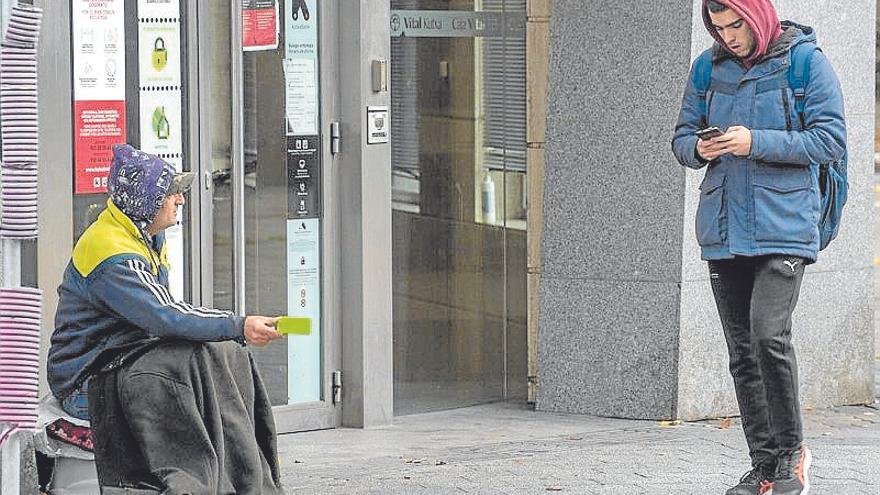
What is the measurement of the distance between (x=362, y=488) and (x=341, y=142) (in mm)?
1830

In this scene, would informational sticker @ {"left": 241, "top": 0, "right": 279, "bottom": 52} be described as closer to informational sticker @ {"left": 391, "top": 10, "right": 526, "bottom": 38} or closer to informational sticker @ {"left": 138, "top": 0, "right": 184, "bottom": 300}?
informational sticker @ {"left": 138, "top": 0, "right": 184, "bottom": 300}

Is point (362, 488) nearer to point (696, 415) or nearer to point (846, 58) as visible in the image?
point (696, 415)

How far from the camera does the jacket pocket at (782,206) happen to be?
5.84 meters

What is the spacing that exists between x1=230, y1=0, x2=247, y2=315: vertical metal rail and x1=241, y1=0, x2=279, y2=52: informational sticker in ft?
0.13

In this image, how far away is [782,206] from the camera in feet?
19.2

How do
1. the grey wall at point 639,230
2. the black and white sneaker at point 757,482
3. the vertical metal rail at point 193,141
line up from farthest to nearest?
1. the grey wall at point 639,230
2. the vertical metal rail at point 193,141
3. the black and white sneaker at point 757,482

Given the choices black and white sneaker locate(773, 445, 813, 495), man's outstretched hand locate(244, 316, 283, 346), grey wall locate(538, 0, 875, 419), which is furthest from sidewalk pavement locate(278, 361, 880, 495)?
man's outstretched hand locate(244, 316, 283, 346)

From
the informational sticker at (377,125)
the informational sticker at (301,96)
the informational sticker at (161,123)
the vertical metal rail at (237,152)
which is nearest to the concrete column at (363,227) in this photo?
the informational sticker at (377,125)

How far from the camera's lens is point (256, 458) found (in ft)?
18.4


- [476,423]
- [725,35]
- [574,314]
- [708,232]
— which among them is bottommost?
[476,423]

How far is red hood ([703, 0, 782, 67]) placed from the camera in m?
5.79

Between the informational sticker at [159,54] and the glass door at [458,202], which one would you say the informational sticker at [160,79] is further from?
the glass door at [458,202]

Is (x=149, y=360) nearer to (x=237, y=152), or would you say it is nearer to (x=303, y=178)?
(x=237, y=152)

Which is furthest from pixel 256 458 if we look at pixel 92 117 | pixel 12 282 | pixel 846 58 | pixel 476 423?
pixel 846 58
